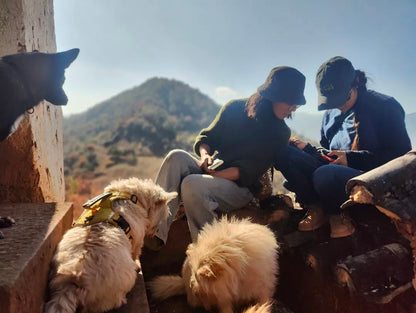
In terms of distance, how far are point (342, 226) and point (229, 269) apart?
111 cm

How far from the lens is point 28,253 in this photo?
4.99 feet

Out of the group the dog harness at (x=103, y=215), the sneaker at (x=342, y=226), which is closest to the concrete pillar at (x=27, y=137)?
the dog harness at (x=103, y=215)

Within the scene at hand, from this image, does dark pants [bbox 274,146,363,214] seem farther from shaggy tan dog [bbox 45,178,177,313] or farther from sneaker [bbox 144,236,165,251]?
shaggy tan dog [bbox 45,178,177,313]

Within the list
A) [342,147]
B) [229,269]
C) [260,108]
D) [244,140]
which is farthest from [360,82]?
[229,269]

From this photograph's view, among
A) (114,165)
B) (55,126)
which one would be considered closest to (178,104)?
(114,165)

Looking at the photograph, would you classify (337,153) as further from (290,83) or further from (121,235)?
(121,235)

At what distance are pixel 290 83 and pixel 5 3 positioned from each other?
2.74 meters

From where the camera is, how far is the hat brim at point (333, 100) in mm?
2711

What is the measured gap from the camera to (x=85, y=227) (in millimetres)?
1898

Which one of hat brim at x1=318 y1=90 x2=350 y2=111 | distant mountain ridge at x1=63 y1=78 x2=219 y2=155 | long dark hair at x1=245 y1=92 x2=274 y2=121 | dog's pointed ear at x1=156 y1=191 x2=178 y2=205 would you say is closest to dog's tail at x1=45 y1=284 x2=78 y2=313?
dog's pointed ear at x1=156 y1=191 x2=178 y2=205

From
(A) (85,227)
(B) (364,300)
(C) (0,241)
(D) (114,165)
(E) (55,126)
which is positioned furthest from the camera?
(D) (114,165)

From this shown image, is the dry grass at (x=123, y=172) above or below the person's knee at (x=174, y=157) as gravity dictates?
below

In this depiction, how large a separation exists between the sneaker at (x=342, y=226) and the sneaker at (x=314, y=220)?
17cm

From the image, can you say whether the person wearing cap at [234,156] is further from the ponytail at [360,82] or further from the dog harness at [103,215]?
the dog harness at [103,215]
